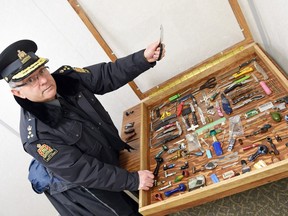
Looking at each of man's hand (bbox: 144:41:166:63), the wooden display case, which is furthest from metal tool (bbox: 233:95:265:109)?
man's hand (bbox: 144:41:166:63)

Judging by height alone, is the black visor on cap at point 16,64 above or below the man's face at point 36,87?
above

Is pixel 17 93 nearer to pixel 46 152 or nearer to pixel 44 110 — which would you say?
pixel 44 110

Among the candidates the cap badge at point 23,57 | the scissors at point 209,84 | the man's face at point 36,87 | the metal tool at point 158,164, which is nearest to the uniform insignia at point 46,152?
the man's face at point 36,87

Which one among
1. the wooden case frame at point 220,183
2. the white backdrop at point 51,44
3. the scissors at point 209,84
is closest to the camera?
the wooden case frame at point 220,183

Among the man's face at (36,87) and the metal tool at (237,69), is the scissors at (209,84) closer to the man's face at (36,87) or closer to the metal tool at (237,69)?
the metal tool at (237,69)

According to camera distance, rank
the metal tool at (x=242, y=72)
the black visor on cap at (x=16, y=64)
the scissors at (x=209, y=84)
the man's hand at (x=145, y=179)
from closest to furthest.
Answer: the black visor on cap at (x=16, y=64) → the man's hand at (x=145, y=179) → the metal tool at (x=242, y=72) → the scissors at (x=209, y=84)

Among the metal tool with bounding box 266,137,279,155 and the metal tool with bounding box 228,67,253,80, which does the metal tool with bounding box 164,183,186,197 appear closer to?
the metal tool with bounding box 266,137,279,155

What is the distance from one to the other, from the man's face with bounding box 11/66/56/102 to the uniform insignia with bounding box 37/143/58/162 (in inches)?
9.0

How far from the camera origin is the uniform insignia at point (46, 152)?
1208mm

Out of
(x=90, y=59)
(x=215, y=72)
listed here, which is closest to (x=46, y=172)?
(x=90, y=59)

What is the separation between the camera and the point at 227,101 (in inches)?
57.4

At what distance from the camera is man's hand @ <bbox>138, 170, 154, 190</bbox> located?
1.30m

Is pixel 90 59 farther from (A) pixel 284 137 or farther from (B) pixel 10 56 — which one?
(A) pixel 284 137

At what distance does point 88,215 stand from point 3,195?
1198 mm
